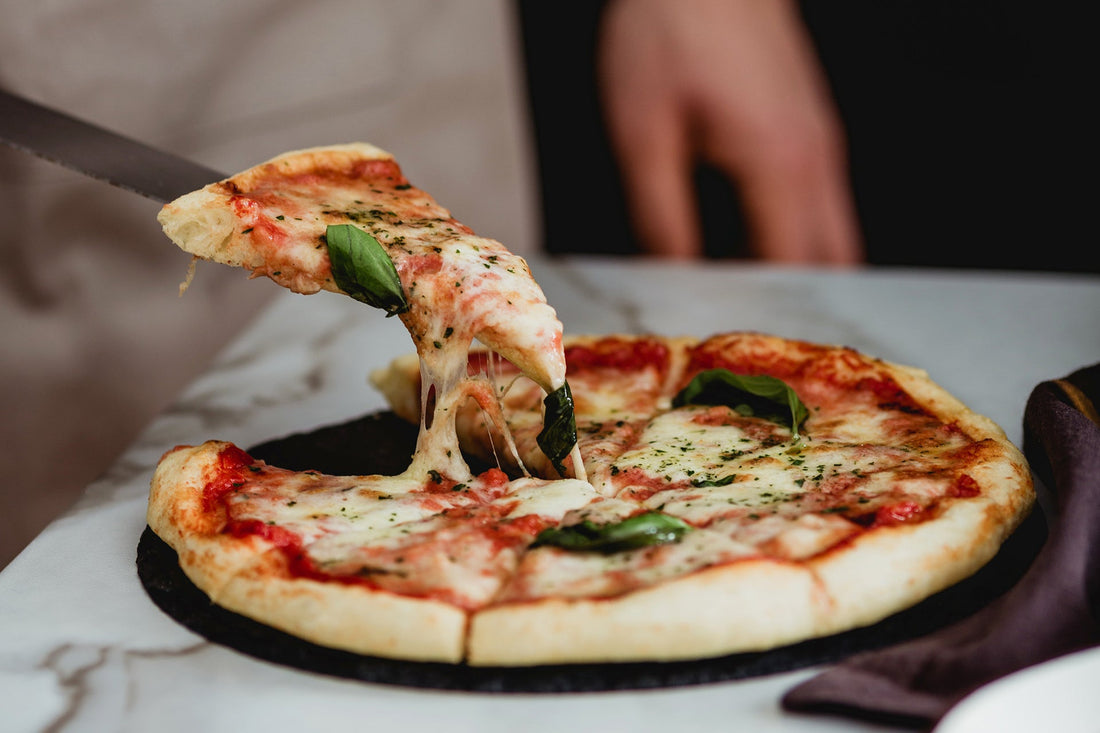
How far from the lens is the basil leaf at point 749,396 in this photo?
7.00 feet

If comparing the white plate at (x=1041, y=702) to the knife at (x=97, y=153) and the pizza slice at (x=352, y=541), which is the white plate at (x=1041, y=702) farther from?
the knife at (x=97, y=153)

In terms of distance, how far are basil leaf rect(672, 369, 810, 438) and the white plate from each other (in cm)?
87

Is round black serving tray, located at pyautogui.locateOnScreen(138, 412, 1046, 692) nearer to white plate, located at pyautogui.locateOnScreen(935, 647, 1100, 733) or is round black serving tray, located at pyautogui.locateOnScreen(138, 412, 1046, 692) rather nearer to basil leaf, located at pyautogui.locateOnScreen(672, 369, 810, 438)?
white plate, located at pyautogui.locateOnScreen(935, 647, 1100, 733)

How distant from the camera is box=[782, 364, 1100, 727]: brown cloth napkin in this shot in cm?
133

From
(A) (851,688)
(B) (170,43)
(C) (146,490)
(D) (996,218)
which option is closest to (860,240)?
(D) (996,218)

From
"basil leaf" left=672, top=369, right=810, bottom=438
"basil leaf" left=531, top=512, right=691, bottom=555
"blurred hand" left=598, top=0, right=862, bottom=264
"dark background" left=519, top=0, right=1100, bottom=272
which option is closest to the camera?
"basil leaf" left=531, top=512, right=691, bottom=555

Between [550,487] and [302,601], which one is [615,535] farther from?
[302,601]

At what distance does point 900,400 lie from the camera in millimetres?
2209

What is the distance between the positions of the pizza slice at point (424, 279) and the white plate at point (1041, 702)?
2.77 ft

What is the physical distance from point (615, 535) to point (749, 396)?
2.34 ft

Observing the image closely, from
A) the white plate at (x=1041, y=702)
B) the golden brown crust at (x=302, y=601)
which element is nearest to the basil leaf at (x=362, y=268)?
the golden brown crust at (x=302, y=601)

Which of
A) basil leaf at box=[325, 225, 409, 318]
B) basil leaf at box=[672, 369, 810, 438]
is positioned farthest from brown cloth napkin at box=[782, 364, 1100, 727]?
basil leaf at box=[325, 225, 409, 318]

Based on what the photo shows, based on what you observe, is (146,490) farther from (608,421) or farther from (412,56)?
(412,56)

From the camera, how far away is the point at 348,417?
2.63 metres
